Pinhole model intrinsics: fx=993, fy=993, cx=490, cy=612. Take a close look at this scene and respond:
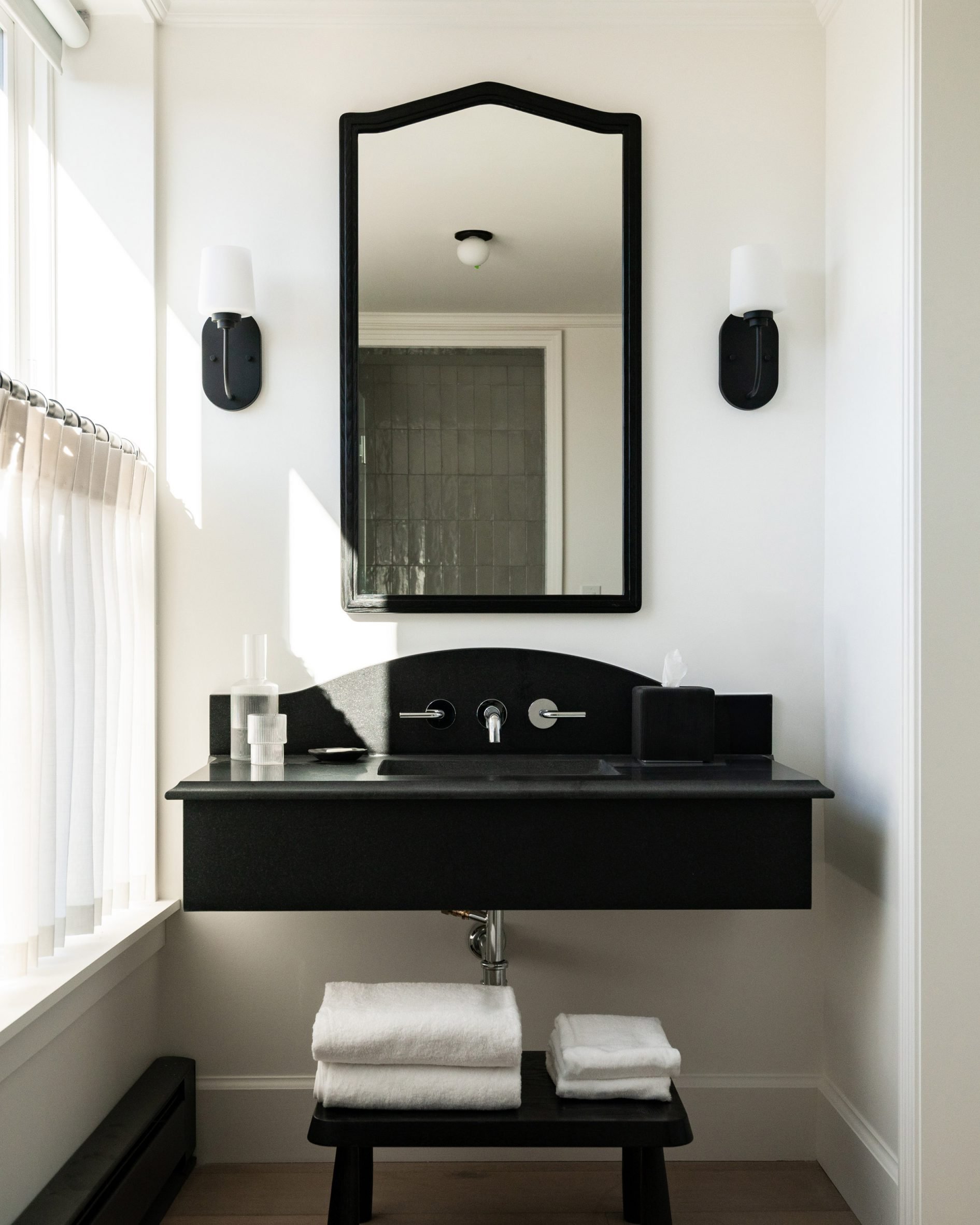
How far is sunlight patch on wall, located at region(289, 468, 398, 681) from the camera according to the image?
217 centimetres

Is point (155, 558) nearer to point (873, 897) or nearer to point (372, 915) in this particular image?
point (372, 915)

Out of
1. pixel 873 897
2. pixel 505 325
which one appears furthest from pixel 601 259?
pixel 873 897

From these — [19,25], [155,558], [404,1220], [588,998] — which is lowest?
[404,1220]

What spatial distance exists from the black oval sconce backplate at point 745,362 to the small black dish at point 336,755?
1110 millimetres

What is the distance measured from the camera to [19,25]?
2016 mm

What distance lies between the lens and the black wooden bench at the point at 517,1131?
61.9 inches

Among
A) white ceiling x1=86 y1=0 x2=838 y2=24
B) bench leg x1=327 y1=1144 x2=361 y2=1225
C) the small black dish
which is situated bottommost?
bench leg x1=327 y1=1144 x2=361 y2=1225

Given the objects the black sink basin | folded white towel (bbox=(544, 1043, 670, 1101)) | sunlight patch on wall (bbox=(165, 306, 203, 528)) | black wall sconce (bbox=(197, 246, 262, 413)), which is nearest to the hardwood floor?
folded white towel (bbox=(544, 1043, 670, 1101))

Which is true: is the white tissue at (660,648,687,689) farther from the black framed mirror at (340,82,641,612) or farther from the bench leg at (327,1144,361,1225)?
the bench leg at (327,1144,361,1225)

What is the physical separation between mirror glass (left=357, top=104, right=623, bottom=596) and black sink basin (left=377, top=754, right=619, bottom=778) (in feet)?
1.19

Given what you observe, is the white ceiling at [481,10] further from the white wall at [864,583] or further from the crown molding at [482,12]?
the white wall at [864,583]

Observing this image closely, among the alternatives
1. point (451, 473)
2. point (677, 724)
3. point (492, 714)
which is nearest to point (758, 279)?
point (451, 473)

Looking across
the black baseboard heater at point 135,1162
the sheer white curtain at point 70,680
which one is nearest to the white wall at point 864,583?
the black baseboard heater at point 135,1162

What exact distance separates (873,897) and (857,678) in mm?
422
